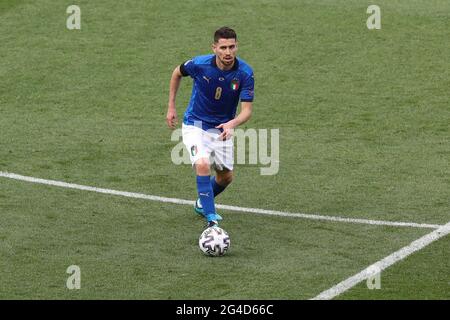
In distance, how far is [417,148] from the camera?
621 inches

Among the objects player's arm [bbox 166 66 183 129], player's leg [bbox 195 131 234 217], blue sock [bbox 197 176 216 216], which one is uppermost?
player's arm [bbox 166 66 183 129]

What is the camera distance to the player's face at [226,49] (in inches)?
472

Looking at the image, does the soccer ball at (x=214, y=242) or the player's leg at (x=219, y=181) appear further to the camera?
the player's leg at (x=219, y=181)

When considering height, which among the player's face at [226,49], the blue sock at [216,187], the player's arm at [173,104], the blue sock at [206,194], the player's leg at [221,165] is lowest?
the blue sock at [206,194]

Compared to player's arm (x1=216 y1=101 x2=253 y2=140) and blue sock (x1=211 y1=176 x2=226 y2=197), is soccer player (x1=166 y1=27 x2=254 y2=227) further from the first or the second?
blue sock (x1=211 y1=176 x2=226 y2=197)

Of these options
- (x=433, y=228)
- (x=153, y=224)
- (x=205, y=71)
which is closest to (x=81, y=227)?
(x=153, y=224)

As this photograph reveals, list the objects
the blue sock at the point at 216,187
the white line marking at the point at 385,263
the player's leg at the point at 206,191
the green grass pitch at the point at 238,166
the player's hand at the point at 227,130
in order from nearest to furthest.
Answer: the white line marking at the point at 385,263 → the green grass pitch at the point at 238,166 → the player's hand at the point at 227,130 → the player's leg at the point at 206,191 → the blue sock at the point at 216,187

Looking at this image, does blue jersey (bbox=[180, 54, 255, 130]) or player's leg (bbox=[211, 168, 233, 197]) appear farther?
player's leg (bbox=[211, 168, 233, 197])

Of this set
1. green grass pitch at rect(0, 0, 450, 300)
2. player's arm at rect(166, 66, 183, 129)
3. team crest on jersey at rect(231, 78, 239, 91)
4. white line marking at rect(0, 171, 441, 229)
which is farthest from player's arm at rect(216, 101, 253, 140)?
white line marking at rect(0, 171, 441, 229)

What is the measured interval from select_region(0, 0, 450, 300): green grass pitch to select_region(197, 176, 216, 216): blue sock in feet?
1.21

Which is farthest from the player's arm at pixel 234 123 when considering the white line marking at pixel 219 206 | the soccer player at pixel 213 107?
the white line marking at pixel 219 206

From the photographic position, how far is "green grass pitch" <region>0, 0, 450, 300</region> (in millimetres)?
10875

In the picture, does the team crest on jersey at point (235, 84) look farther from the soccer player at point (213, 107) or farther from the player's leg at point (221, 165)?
the player's leg at point (221, 165)

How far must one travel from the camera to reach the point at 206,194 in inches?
472
